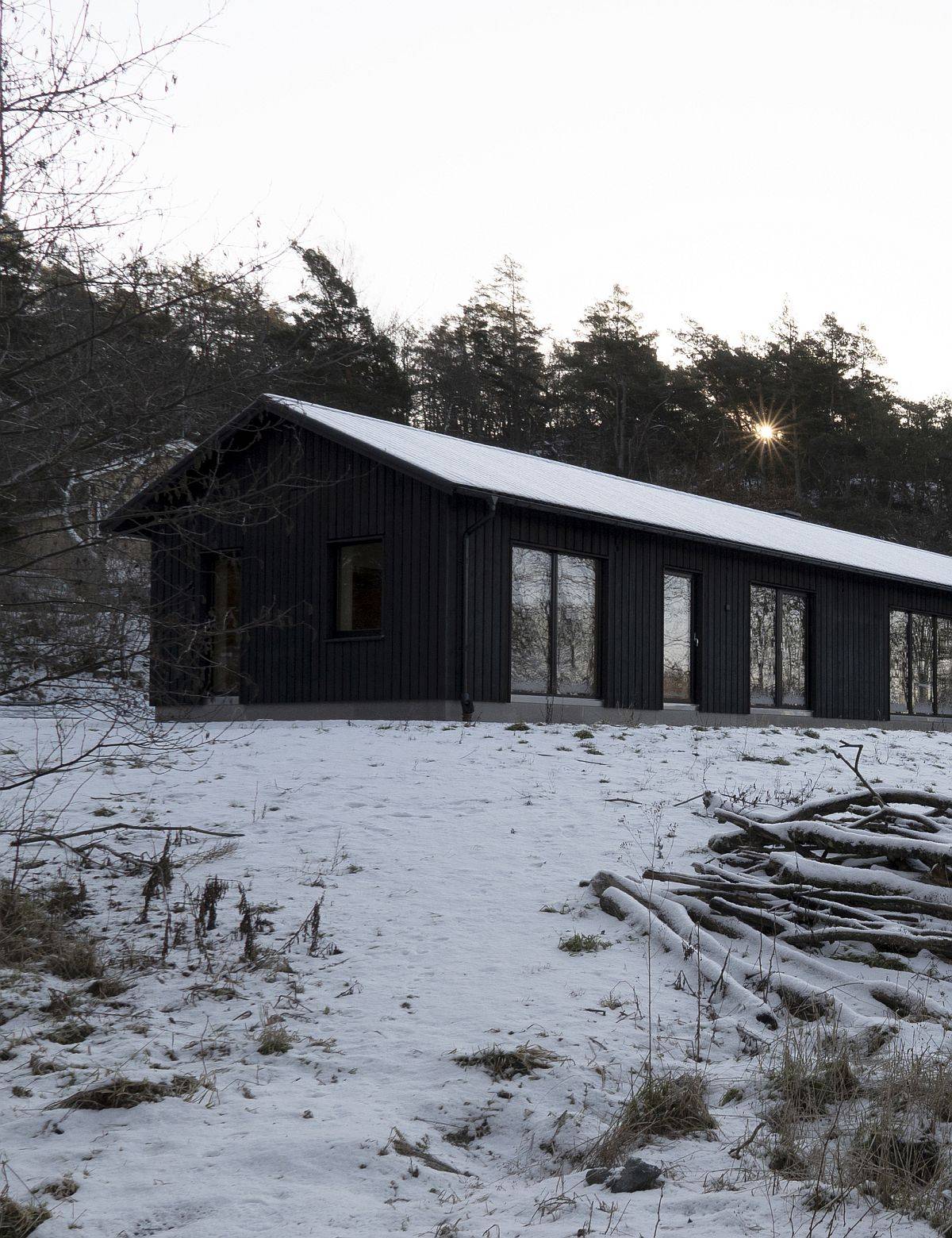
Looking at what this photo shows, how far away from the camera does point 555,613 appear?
15305 millimetres

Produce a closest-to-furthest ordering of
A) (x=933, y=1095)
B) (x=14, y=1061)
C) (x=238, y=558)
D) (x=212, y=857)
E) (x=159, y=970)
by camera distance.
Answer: (x=933, y=1095)
(x=14, y=1061)
(x=159, y=970)
(x=212, y=857)
(x=238, y=558)

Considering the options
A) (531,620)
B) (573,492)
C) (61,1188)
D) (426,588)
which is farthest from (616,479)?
(61,1188)

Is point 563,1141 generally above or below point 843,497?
below

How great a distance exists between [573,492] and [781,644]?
4.46 m

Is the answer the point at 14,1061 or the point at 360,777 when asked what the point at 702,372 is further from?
the point at 14,1061

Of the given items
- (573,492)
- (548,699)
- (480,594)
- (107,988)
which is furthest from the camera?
→ (573,492)

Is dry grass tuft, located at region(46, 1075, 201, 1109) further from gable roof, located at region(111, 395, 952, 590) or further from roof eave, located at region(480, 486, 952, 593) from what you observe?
roof eave, located at region(480, 486, 952, 593)

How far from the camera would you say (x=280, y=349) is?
6.12m

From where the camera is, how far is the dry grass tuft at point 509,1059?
178 inches

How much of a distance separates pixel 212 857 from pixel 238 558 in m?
9.59

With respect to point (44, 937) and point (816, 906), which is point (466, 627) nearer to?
point (816, 906)

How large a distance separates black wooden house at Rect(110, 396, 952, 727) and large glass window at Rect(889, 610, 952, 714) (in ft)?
7.02

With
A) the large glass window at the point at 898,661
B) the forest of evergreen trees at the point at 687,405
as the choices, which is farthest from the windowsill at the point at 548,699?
the forest of evergreen trees at the point at 687,405

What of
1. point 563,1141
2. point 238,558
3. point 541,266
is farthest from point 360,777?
point 541,266
